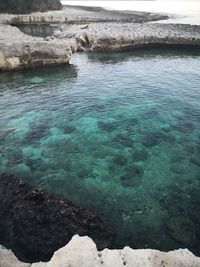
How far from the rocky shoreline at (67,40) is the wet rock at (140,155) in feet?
88.1

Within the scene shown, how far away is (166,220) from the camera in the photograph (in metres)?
15.8

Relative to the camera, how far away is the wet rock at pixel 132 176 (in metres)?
18.8

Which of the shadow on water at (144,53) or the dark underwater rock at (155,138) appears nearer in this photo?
the dark underwater rock at (155,138)

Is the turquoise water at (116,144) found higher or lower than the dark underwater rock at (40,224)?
lower

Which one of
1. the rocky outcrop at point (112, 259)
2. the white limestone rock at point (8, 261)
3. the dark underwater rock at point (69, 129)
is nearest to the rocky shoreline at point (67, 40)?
the dark underwater rock at point (69, 129)

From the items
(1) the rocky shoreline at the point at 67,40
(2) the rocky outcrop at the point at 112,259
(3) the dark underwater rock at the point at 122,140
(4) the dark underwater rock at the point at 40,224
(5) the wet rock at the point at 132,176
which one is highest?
(2) the rocky outcrop at the point at 112,259

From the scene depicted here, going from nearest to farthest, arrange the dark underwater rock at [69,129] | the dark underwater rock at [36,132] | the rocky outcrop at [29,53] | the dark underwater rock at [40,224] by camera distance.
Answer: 1. the dark underwater rock at [40,224]
2. the dark underwater rock at [36,132]
3. the dark underwater rock at [69,129]
4. the rocky outcrop at [29,53]

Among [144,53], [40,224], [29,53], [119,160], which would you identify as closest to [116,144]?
[119,160]

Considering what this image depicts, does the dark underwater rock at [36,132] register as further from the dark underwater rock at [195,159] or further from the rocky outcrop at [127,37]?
the rocky outcrop at [127,37]

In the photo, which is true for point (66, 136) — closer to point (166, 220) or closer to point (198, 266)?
point (166, 220)

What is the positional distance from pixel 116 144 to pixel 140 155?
260 centimetres

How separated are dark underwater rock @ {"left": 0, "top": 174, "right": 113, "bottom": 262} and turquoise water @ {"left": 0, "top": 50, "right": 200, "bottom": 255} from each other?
1.29 metres

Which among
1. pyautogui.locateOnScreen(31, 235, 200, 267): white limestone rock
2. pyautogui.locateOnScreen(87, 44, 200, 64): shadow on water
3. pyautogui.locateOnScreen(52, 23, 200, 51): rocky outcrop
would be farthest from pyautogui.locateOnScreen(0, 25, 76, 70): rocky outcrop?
pyautogui.locateOnScreen(31, 235, 200, 267): white limestone rock

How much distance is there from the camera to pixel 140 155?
2198cm
